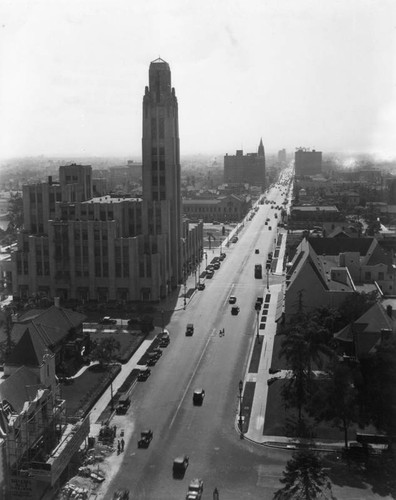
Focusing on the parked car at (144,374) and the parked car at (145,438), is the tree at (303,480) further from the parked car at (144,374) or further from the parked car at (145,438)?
the parked car at (144,374)

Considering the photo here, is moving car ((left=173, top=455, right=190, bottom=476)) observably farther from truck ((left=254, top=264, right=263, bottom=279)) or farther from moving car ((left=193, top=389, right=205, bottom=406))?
truck ((left=254, top=264, right=263, bottom=279))

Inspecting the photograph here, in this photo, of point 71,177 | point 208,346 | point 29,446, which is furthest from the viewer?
point 71,177

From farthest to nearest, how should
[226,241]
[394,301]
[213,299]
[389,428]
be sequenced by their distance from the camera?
[226,241] < [213,299] < [394,301] < [389,428]

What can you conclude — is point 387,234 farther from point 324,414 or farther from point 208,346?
point 324,414

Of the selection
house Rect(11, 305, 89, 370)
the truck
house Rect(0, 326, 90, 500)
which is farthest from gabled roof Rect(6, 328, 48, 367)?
the truck

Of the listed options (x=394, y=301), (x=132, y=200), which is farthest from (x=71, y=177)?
(x=394, y=301)

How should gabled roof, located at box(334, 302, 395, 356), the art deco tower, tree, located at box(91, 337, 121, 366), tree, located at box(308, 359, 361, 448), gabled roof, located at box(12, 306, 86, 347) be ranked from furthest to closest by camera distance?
the art deco tower → tree, located at box(91, 337, 121, 366) → gabled roof, located at box(334, 302, 395, 356) → gabled roof, located at box(12, 306, 86, 347) → tree, located at box(308, 359, 361, 448)

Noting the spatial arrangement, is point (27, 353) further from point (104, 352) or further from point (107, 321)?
point (107, 321)
